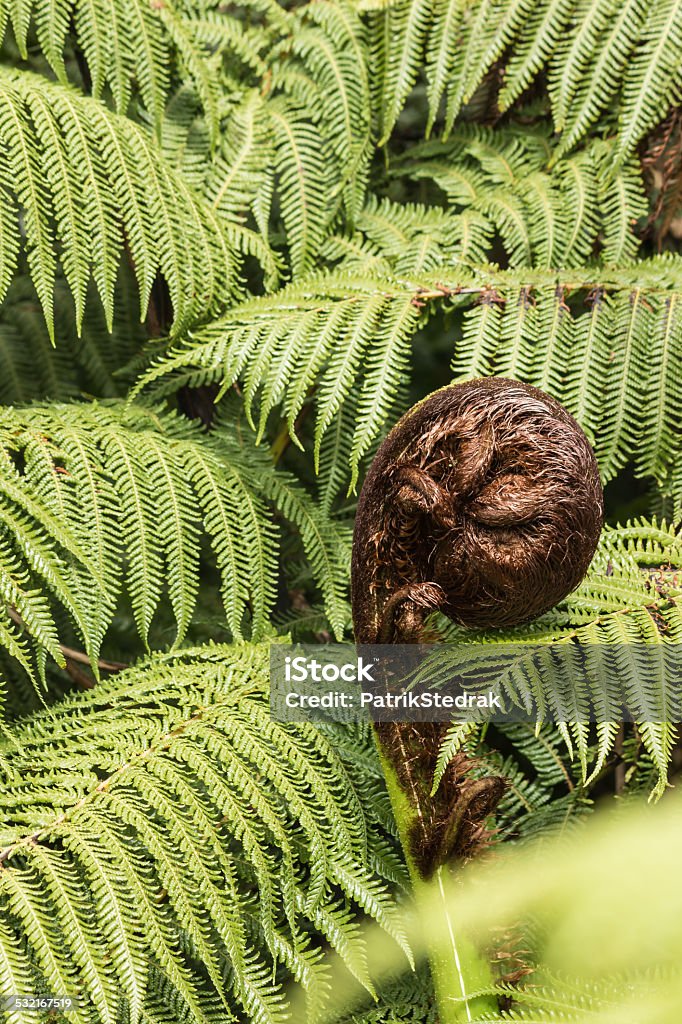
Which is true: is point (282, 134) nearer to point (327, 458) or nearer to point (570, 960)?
point (327, 458)

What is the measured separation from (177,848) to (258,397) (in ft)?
2.69

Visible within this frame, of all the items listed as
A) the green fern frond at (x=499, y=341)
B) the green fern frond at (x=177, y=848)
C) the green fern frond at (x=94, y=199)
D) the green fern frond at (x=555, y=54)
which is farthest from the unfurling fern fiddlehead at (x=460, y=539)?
the green fern frond at (x=555, y=54)

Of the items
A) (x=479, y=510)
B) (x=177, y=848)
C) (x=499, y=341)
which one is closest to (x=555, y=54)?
(x=499, y=341)

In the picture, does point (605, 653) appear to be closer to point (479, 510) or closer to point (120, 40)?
point (479, 510)

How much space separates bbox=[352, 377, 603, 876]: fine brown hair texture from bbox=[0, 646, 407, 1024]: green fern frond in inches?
4.9

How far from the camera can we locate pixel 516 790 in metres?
1.31

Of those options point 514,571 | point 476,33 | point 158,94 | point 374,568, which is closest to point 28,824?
point 374,568

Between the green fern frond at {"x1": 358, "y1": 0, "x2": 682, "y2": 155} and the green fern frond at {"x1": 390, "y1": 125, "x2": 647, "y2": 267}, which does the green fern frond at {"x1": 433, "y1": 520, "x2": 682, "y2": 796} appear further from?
the green fern frond at {"x1": 358, "y1": 0, "x2": 682, "y2": 155}

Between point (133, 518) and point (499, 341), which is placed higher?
point (499, 341)

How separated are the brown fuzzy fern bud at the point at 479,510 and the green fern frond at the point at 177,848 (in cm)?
24

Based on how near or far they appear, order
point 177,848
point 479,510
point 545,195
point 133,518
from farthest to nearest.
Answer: point 545,195 < point 133,518 < point 177,848 < point 479,510

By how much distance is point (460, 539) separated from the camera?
956 millimetres

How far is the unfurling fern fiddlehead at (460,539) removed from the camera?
36.7 inches

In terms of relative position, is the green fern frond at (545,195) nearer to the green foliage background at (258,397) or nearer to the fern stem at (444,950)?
the green foliage background at (258,397)
